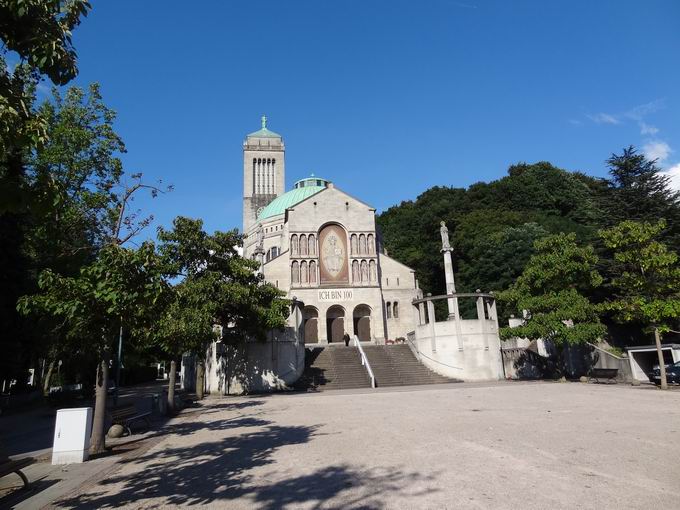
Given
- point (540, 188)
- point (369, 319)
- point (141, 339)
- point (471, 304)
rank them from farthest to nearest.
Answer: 1. point (540, 188)
2. point (471, 304)
3. point (369, 319)
4. point (141, 339)

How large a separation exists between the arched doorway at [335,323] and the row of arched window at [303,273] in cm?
325

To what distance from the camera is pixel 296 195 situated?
5944cm

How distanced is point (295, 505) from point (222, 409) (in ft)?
42.6

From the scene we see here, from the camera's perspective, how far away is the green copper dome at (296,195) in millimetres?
58156

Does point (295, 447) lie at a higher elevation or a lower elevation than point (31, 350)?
lower

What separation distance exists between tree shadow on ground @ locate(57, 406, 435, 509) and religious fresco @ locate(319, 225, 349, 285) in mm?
31213

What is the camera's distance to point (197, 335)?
694 inches

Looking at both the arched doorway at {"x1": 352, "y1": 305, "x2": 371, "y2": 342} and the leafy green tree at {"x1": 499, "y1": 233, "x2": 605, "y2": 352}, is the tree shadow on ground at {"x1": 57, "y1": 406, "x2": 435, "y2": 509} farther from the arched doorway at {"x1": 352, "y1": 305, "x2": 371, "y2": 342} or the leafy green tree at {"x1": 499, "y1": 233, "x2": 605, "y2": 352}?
the arched doorway at {"x1": 352, "y1": 305, "x2": 371, "y2": 342}

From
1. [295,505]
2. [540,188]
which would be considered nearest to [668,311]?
[295,505]

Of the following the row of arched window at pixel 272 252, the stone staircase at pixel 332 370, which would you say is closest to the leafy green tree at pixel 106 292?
the stone staircase at pixel 332 370

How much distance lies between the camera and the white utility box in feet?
29.1

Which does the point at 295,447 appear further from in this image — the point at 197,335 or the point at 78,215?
the point at 78,215

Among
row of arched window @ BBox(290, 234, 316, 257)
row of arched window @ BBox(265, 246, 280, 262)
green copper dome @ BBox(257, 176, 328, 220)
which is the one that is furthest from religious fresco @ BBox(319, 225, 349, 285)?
green copper dome @ BBox(257, 176, 328, 220)

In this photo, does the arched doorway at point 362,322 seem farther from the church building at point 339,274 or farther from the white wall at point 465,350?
the white wall at point 465,350
